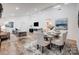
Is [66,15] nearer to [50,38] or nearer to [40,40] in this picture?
[50,38]

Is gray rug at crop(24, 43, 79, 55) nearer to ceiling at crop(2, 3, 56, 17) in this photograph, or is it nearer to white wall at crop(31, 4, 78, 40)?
white wall at crop(31, 4, 78, 40)

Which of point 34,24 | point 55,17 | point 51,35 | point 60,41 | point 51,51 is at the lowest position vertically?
point 51,51

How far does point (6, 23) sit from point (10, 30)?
5.5 inches

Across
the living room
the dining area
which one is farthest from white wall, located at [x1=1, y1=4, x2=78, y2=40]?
the dining area

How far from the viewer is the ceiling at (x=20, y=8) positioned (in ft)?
8.17

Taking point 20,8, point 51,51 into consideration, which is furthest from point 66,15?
point 20,8

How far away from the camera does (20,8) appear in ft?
8.22

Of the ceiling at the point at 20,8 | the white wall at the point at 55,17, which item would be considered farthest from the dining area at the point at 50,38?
the ceiling at the point at 20,8

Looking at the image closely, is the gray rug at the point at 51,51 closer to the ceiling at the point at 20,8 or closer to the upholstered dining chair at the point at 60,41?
the upholstered dining chair at the point at 60,41

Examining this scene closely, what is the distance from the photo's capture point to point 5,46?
250 centimetres

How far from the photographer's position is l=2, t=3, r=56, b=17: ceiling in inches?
98.0

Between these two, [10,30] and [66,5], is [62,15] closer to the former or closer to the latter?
[66,5]
